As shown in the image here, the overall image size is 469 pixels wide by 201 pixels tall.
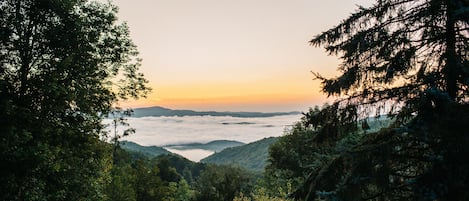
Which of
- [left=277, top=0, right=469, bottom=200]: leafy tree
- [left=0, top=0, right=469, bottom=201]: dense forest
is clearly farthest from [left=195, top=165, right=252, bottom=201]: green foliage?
[left=277, top=0, right=469, bottom=200]: leafy tree

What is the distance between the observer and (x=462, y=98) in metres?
7.58

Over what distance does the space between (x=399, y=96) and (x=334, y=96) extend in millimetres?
1432

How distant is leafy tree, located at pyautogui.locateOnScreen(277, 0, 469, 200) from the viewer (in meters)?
6.51

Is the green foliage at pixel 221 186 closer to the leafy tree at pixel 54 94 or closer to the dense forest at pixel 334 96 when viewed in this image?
the dense forest at pixel 334 96

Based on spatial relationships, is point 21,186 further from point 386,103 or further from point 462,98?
point 462,98

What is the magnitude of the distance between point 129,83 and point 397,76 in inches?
551

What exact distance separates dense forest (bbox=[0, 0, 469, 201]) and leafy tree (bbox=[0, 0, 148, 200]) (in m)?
0.05

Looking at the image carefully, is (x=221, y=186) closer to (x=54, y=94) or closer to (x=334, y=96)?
(x=54, y=94)

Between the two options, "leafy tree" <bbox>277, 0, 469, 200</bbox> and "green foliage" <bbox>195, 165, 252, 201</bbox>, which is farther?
"green foliage" <bbox>195, 165, 252, 201</bbox>

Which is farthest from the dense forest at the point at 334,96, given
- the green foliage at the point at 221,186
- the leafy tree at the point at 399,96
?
the green foliage at the point at 221,186

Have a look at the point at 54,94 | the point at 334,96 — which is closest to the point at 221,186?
the point at 54,94

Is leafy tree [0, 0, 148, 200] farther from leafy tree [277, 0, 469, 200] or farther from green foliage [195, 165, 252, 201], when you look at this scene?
green foliage [195, 165, 252, 201]

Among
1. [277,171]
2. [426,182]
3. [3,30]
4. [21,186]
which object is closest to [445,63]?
[426,182]

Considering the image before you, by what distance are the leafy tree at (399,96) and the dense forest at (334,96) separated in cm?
2
